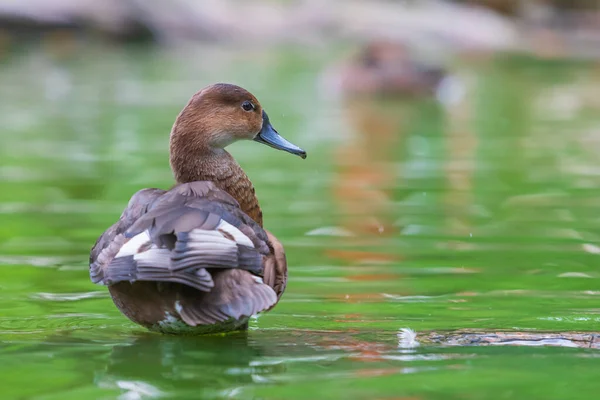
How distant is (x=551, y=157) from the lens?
10922 millimetres

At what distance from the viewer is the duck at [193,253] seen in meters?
4.24

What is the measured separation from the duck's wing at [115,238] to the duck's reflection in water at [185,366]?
336 millimetres

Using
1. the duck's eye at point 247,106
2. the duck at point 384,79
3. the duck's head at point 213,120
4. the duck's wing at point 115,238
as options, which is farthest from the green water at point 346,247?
the duck at point 384,79

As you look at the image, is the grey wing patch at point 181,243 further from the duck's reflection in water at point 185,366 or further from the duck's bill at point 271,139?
the duck's bill at point 271,139

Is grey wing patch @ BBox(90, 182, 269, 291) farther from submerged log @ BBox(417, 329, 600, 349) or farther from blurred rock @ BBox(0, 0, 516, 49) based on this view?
blurred rock @ BBox(0, 0, 516, 49)

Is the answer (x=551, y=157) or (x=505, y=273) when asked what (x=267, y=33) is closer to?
(x=551, y=157)

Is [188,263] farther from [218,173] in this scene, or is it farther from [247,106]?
[247,106]

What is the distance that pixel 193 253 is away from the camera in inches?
166

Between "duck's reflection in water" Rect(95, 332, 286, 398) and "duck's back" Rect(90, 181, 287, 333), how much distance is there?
85mm

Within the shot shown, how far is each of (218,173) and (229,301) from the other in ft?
3.39

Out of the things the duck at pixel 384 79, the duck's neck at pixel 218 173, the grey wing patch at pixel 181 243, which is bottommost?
the grey wing patch at pixel 181 243

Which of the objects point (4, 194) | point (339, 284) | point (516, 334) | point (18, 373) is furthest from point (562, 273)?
point (4, 194)

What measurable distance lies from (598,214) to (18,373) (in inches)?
187

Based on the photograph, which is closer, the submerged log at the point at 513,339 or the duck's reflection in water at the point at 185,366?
the duck's reflection in water at the point at 185,366
